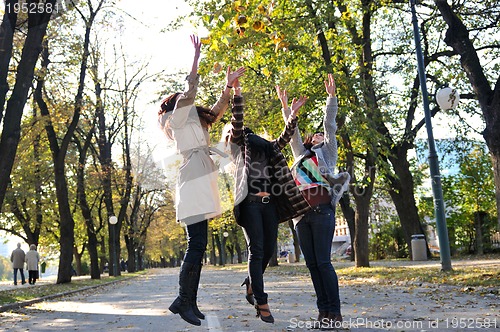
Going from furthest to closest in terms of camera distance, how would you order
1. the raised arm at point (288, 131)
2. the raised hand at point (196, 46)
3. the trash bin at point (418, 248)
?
the trash bin at point (418, 248) < the raised arm at point (288, 131) < the raised hand at point (196, 46)

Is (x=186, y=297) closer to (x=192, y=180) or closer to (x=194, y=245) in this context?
(x=194, y=245)

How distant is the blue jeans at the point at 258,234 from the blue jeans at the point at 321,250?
429mm

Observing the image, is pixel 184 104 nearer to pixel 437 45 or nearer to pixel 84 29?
pixel 84 29

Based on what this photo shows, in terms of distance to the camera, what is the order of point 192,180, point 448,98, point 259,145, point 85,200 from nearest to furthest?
point 192,180 → point 259,145 → point 448,98 → point 85,200

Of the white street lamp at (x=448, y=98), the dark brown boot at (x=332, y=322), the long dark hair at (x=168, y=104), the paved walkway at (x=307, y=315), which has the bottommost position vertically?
the paved walkway at (x=307, y=315)

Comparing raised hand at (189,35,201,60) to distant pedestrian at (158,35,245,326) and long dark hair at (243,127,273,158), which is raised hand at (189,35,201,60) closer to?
distant pedestrian at (158,35,245,326)

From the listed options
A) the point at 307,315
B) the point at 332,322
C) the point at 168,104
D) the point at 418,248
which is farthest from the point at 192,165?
the point at 418,248

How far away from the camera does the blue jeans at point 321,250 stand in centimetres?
594

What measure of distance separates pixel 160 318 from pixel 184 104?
4077 mm

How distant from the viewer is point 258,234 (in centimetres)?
571

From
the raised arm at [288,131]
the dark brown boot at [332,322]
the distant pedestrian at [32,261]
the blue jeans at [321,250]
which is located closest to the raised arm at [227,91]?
the raised arm at [288,131]

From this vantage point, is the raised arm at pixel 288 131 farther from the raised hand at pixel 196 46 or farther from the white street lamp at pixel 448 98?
the white street lamp at pixel 448 98

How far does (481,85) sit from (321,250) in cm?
725

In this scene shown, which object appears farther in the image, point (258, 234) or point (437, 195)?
point (437, 195)
